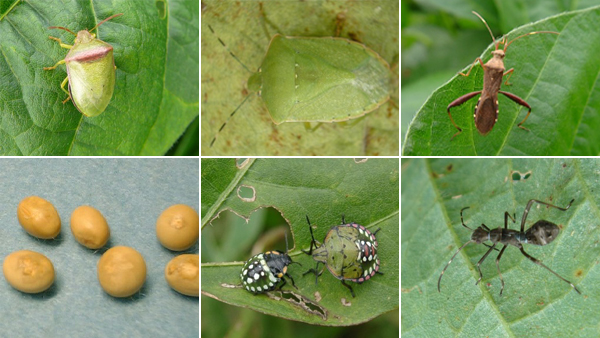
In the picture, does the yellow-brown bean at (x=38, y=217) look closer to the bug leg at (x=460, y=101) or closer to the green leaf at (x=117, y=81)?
the green leaf at (x=117, y=81)

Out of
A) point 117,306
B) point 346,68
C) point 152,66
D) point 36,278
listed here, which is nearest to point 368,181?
point 346,68

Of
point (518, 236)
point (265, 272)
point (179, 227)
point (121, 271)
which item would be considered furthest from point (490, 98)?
point (121, 271)

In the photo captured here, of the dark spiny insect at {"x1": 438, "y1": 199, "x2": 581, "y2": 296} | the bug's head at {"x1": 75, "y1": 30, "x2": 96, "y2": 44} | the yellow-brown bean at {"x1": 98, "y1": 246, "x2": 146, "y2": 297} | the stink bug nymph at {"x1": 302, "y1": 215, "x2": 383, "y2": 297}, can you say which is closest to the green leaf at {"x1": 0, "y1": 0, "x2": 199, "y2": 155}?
the bug's head at {"x1": 75, "y1": 30, "x2": 96, "y2": 44}

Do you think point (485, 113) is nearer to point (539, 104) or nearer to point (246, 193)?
point (539, 104)

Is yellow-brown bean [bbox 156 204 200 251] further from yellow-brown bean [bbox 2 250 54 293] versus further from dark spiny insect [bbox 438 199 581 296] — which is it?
dark spiny insect [bbox 438 199 581 296]

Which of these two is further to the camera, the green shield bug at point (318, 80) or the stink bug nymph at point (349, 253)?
the green shield bug at point (318, 80)

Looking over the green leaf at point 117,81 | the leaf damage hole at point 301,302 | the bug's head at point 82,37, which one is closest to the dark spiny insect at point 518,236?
the leaf damage hole at point 301,302
